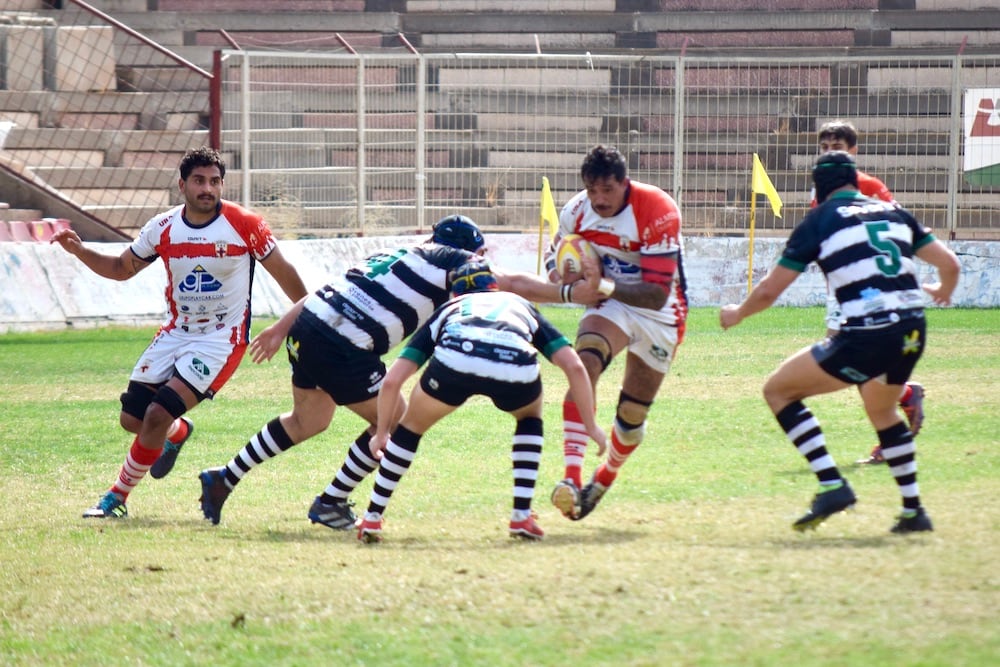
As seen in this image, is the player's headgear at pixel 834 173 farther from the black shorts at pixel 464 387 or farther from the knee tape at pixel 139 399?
the knee tape at pixel 139 399

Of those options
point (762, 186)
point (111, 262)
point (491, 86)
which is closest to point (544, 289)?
point (111, 262)

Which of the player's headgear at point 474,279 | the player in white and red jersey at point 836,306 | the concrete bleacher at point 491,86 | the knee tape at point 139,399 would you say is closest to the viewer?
the player's headgear at point 474,279

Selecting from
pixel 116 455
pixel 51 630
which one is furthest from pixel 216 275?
pixel 51 630

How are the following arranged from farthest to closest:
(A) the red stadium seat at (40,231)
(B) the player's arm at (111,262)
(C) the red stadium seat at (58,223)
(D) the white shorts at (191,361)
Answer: (C) the red stadium seat at (58,223)
(A) the red stadium seat at (40,231)
(B) the player's arm at (111,262)
(D) the white shorts at (191,361)

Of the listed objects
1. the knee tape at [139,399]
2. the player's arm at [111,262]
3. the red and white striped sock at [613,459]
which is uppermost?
the player's arm at [111,262]

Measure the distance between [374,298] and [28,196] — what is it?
1451 cm

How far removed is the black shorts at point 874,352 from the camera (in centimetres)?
670

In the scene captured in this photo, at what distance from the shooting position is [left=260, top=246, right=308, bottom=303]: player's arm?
861cm

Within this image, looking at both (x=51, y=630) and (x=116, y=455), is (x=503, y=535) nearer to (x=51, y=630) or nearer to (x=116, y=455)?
(x=51, y=630)

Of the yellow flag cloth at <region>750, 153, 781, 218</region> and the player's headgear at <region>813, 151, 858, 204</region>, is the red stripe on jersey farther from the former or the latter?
the yellow flag cloth at <region>750, 153, 781, 218</region>

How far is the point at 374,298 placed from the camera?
7.62 m

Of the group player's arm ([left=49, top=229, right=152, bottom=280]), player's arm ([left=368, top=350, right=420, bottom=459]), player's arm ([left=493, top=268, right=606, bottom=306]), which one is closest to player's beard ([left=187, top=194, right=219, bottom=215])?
player's arm ([left=49, top=229, right=152, bottom=280])

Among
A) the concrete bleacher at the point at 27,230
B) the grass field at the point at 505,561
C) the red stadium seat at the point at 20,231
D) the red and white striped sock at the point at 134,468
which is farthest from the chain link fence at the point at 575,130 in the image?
the red and white striped sock at the point at 134,468

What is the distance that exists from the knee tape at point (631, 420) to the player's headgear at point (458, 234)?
129 cm
